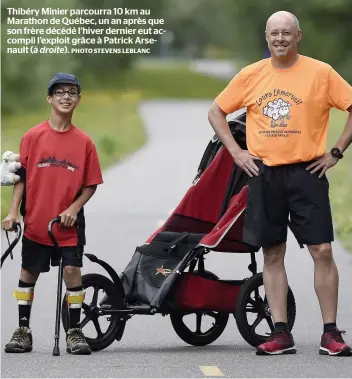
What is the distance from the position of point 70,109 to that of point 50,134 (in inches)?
7.3

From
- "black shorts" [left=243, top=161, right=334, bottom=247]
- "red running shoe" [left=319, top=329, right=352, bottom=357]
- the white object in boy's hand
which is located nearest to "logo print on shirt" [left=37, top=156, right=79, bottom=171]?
the white object in boy's hand

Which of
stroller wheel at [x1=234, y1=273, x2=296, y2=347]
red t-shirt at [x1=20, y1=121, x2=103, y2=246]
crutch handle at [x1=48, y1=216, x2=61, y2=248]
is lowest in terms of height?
stroller wheel at [x1=234, y1=273, x2=296, y2=347]

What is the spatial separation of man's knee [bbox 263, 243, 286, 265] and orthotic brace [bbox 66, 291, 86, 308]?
1100 millimetres

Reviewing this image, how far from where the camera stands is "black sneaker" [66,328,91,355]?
26.2 feet

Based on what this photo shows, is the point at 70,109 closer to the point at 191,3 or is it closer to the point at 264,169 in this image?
the point at 264,169

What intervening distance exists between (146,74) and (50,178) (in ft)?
248

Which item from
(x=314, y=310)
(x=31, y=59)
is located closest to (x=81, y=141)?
(x=314, y=310)

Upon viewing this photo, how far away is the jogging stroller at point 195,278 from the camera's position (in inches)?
324

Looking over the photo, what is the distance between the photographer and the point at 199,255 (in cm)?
832

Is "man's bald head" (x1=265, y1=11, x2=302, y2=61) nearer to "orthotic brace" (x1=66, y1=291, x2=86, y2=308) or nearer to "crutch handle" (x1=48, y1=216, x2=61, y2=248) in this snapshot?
"crutch handle" (x1=48, y1=216, x2=61, y2=248)

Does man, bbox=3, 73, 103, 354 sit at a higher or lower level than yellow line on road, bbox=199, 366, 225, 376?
higher

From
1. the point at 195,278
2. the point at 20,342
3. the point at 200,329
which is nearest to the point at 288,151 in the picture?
the point at 195,278

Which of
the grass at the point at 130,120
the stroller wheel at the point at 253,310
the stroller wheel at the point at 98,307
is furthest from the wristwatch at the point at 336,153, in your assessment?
the grass at the point at 130,120

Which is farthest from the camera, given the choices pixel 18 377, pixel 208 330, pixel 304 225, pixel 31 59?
pixel 31 59
